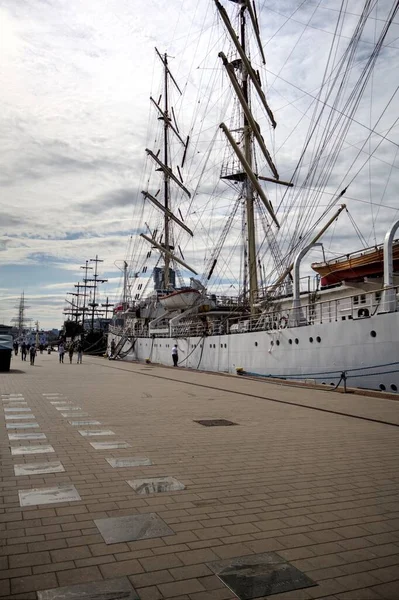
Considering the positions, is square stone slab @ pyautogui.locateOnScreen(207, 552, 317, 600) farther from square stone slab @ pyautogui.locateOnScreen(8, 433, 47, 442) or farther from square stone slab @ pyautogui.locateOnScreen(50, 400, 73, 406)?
square stone slab @ pyautogui.locateOnScreen(50, 400, 73, 406)

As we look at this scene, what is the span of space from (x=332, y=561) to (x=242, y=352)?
21.3 m

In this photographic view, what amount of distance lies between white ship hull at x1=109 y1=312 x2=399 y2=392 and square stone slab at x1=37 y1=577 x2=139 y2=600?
42.9ft

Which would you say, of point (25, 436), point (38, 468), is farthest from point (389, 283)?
point (38, 468)

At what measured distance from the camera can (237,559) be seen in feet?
11.2

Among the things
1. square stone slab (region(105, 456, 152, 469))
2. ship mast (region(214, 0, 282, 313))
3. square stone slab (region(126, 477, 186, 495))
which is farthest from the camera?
ship mast (region(214, 0, 282, 313))

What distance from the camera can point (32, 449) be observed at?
6.75 m

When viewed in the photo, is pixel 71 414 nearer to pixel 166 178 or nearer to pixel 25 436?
pixel 25 436

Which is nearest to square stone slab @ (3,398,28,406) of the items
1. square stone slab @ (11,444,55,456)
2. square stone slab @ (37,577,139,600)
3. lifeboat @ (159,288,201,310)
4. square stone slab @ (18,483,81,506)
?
square stone slab @ (11,444,55,456)

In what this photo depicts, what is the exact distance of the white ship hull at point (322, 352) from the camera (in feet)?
49.8

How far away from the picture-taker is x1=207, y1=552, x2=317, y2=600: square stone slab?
3.01 metres

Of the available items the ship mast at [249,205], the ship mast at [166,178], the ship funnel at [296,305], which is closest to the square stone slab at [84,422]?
the ship funnel at [296,305]

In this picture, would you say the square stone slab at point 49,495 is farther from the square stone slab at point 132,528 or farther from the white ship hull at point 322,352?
the white ship hull at point 322,352

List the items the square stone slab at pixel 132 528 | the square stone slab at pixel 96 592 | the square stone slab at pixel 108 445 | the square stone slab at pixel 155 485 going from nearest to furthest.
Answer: the square stone slab at pixel 96 592, the square stone slab at pixel 132 528, the square stone slab at pixel 155 485, the square stone slab at pixel 108 445

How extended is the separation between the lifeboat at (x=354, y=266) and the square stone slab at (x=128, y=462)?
16.2 metres
